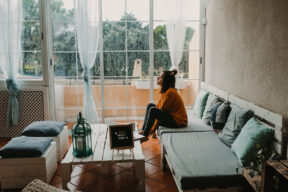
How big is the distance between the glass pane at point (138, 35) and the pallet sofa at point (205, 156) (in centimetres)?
165

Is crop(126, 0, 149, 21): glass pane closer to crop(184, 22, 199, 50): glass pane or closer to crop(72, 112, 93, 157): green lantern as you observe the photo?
crop(184, 22, 199, 50): glass pane

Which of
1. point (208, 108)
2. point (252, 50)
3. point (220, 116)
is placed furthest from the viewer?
point (208, 108)

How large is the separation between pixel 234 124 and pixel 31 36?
3.31 meters

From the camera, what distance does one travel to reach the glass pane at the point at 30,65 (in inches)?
173

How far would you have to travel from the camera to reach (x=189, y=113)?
4246mm

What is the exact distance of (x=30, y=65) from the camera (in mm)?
4406

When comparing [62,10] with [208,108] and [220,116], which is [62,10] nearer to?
[208,108]

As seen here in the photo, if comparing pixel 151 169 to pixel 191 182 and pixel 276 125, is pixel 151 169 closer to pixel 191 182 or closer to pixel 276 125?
pixel 191 182

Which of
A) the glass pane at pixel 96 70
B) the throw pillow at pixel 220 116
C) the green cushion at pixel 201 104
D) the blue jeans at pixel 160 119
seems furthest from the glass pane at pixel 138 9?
the throw pillow at pixel 220 116

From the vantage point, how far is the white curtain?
14.4 feet

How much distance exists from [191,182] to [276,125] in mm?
873

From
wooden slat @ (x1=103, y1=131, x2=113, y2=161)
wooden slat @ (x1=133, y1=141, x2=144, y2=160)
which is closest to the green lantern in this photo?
wooden slat @ (x1=103, y1=131, x2=113, y2=161)

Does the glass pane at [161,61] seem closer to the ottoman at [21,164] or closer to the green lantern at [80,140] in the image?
the green lantern at [80,140]

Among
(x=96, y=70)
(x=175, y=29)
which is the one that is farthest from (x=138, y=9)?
(x=96, y=70)
